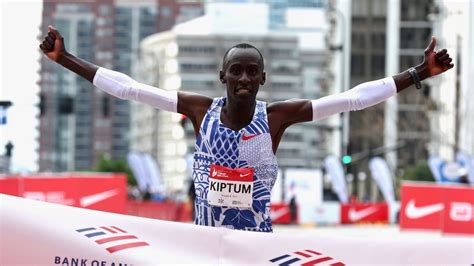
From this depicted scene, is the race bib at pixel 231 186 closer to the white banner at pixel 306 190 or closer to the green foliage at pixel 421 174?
the white banner at pixel 306 190

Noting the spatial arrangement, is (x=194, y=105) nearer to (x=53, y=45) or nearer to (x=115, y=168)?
(x=53, y=45)

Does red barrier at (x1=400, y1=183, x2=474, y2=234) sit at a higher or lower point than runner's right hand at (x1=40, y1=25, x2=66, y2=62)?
lower

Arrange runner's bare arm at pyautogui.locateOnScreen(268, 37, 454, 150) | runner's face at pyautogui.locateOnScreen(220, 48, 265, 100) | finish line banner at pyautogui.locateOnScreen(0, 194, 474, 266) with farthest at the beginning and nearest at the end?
1. runner's bare arm at pyautogui.locateOnScreen(268, 37, 454, 150)
2. runner's face at pyautogui.locateOnScreen(220, 48, 265, 100)
3. finish line banner at pyautogui.locateOnScreen(0, 194, 474, 266)

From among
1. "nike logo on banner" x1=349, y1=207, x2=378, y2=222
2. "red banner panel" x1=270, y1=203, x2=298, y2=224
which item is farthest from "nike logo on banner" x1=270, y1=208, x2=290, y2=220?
"nike logo on banner" x1=349, y1=207, x2=378, y2=222

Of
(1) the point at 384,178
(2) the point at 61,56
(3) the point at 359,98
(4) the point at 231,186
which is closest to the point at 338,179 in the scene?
(1) the point at 384,178

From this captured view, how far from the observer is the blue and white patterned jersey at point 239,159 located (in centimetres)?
532

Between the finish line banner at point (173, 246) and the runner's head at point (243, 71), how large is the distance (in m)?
0.89

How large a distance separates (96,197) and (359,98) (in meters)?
20.0

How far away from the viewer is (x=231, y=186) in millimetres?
5301

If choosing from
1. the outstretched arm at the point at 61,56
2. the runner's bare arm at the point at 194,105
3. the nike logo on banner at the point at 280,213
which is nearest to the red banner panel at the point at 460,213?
the runner's bare arm at the point at 194,105

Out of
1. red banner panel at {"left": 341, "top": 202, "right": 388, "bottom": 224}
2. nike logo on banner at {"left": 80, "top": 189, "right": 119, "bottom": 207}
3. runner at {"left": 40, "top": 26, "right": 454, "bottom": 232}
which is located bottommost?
red banner panel at {"left": 341, "top": 202, "right": 388, "bottom": 224}

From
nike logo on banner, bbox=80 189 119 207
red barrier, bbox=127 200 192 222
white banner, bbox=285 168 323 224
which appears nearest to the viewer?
nike logo on banner, bbox=80 189 119 207

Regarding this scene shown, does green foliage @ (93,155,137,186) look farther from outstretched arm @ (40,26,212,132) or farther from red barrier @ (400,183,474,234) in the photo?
outstretched arm @ (40,26,212,132)

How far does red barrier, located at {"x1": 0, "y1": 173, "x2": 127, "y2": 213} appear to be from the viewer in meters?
23.0
